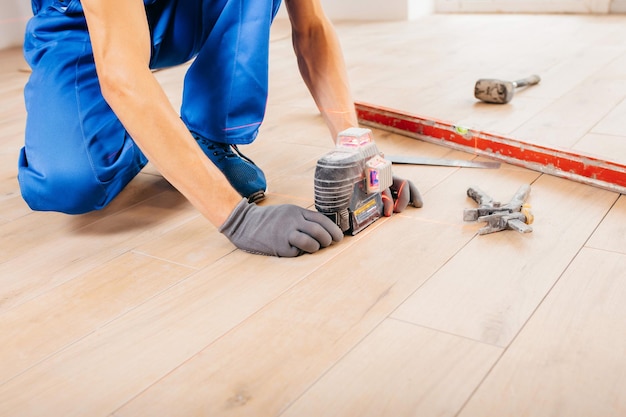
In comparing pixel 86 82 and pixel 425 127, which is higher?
pixel 86 82

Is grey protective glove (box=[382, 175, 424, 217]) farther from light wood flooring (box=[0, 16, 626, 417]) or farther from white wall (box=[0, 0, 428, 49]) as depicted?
white wall (box=[0, 0, 428, 49])

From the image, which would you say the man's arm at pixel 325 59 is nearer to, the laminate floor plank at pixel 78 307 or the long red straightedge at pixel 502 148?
the long red straightedge at pixel 502 148

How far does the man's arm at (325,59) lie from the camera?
5.94 ft

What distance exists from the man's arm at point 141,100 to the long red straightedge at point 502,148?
0.95 metres

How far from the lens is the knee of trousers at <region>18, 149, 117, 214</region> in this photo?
5.76 ft

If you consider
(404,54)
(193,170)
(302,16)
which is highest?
(302,16)

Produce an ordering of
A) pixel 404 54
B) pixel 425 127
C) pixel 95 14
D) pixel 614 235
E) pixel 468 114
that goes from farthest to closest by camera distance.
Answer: pixel 404 54 → pixel 468 114 → pixel 425 127 → pixel 614 235 → pixel 95 14

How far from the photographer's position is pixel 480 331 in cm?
118

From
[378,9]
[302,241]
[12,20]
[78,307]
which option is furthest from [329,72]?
[12,20]

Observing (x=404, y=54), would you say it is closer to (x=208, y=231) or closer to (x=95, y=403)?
(x=208, y=231)

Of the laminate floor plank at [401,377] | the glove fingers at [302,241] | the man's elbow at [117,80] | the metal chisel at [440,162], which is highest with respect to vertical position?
the man's elbow at [117,80]

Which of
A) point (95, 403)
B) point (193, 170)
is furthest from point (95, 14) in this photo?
point (95, 403)

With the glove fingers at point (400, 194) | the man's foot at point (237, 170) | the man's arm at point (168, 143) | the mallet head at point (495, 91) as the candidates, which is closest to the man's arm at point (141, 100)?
the man's arm at point (168, 143)

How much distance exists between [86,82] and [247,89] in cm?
47
